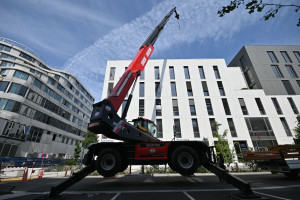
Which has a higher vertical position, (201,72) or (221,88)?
(201,72)

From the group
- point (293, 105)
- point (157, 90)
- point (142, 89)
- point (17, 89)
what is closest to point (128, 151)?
point (142, 89)

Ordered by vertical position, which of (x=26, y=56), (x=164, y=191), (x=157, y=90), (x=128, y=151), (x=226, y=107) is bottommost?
(x=164, y=191)

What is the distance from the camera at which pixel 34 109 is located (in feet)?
88.7

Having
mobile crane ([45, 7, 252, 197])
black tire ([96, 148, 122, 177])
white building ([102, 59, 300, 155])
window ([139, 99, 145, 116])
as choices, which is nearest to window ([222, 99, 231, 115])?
white building ([102, 59, 300, 155])

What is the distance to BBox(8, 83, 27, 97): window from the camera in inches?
931

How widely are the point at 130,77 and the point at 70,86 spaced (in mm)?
43580

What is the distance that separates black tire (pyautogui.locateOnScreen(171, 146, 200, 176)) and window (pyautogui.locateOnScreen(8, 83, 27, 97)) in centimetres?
3159

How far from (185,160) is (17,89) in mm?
32261

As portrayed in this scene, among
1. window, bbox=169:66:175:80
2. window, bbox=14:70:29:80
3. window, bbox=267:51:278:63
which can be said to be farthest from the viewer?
window, bbox=267:51:278:63

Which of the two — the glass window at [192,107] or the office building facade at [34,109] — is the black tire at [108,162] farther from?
the office building facade at [34,109]

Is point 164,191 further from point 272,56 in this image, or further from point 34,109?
point 272,56

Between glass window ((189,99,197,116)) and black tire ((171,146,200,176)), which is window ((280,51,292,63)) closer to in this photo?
glass window ((189,99,197,116))

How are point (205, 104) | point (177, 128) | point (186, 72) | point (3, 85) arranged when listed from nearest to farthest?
point (177, 128) → point (3, 85) → point (205, 104) → point (186, 72)

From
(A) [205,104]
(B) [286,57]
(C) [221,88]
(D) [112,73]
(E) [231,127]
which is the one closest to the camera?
(E) [231,127]
